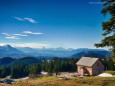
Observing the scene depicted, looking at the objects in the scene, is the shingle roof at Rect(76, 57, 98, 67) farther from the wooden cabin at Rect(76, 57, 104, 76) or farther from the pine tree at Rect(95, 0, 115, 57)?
the pine tree at Rect(95, 0, 115, 57)

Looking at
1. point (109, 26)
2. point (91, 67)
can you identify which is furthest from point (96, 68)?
point (109, 26)

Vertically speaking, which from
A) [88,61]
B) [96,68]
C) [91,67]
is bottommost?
[96,68]

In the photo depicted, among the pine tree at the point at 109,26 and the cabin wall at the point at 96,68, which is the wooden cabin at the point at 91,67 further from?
the pine tree at the point at 109,26

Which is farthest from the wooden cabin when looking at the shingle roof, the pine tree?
the pine tree

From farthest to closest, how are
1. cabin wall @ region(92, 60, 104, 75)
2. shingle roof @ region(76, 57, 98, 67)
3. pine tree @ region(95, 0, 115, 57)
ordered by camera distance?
shingle roof @ region(76, 57, 98, 67) < cabin wall @ region(92, 60, 104, 75) < pine tree @ region(95, 0, 115, 57)

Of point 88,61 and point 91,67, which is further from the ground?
point 88,61

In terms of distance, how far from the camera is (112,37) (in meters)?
20.5

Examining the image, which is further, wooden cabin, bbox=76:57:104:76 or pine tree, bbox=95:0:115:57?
wooden cabin, bbox=76:57:104:76

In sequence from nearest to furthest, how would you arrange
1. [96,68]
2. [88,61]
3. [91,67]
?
1. [91,67]
2. [96,68]
3. [88,61]

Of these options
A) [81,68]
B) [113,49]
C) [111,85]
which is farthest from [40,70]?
[113,49]

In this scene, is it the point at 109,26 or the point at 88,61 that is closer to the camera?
the point at 109,26

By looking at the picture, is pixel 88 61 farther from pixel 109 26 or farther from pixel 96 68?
pixel 109 26

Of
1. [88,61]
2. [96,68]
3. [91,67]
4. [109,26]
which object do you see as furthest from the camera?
[88,61]

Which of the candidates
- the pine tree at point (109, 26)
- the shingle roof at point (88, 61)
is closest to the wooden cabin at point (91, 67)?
the shingle roof at point (88, 61)
